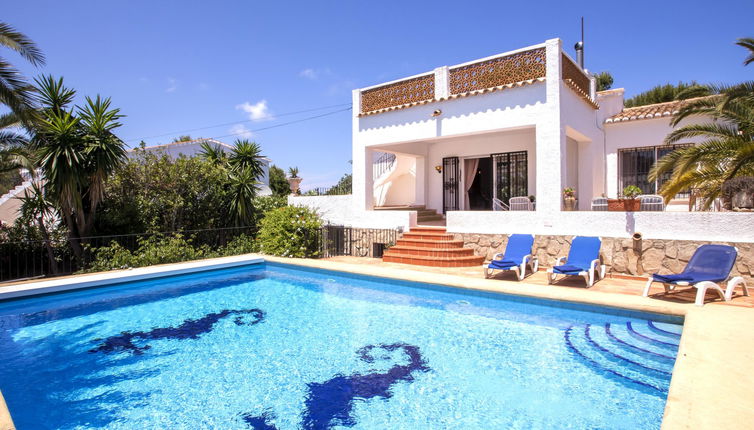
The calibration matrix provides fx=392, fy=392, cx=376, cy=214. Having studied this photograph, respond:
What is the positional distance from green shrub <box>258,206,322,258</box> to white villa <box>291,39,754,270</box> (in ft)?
A: 5.35

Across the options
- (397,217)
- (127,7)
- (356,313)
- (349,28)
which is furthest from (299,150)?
(356,313)

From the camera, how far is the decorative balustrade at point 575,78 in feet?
35.9

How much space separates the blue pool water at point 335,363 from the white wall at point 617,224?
341 cm

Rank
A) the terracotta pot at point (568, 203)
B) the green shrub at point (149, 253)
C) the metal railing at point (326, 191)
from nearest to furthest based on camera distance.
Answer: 1. the terracotta pot at point (568, 203)
2. the green shrub at point (149, 253)
3. the metal railing at point (326, 191)

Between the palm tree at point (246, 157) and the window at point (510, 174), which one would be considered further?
the palm tree at point (246, 157)

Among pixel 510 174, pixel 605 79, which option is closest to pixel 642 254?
pixel 510 174

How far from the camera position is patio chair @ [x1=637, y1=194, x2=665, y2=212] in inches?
410

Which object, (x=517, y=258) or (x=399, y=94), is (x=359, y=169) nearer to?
(x=399, y=94)

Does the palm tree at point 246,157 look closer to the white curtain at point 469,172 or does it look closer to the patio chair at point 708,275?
the white curtain at point 469,172

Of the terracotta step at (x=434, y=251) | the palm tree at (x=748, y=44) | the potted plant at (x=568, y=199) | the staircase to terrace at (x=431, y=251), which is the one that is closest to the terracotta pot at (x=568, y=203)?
the potted plant at (x=568, y=199)

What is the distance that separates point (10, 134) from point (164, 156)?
4.82 m

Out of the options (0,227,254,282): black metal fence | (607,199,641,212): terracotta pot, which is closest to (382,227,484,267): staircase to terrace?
(607,199,641,212): terracotta pot

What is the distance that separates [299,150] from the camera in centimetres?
3388

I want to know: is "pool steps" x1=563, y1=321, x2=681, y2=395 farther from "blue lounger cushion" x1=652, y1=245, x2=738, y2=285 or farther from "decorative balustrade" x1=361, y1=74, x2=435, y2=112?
"decorative balustrade" x1=361, y1=74, x2=435, y2=112
